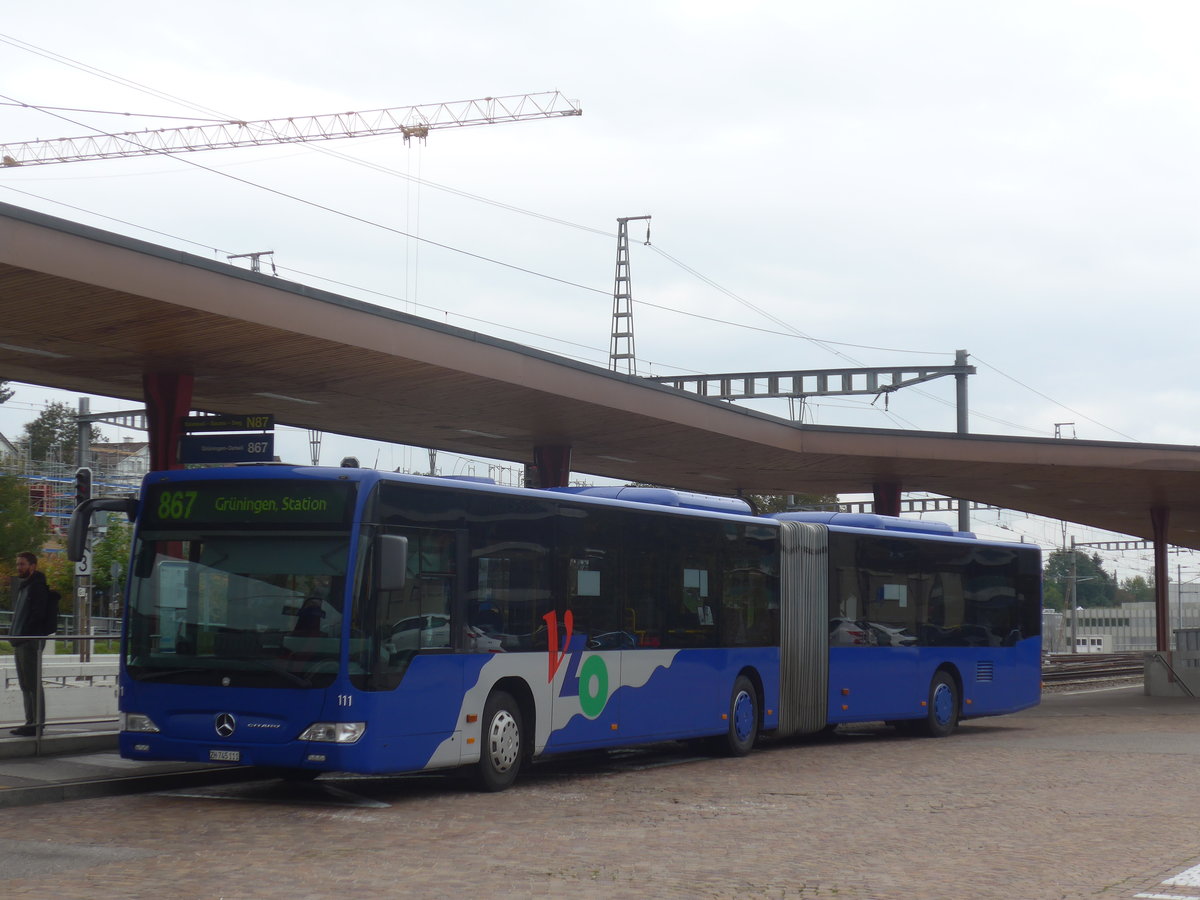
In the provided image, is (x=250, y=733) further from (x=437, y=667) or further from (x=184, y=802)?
(x=437, y=667)

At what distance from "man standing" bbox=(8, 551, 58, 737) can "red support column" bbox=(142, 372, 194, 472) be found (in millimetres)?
4560

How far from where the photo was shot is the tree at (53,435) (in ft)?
376

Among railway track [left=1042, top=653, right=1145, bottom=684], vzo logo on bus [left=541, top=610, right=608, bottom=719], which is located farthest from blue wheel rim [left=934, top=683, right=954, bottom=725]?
Result: railway track [left=1042, top=653, right=1145, bottom=684]

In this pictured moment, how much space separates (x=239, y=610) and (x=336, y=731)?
1.30m

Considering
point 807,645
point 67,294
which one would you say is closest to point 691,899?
point 67,294

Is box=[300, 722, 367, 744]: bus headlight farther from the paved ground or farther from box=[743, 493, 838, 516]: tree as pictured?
box=[743, 493, 838, 516]: tree

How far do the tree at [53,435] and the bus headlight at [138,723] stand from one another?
106 metres

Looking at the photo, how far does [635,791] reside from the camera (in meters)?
13.8

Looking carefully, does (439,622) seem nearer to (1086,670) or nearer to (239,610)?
(239,610)

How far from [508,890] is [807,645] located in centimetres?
1139

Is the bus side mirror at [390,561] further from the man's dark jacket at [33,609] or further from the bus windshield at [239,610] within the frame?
the man's dark jacket at [33,609]

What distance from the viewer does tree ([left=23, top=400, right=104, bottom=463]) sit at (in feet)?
376

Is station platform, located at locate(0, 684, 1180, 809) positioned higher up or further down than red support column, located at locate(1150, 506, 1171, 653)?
further down

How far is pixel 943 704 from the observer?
71.9 feet
